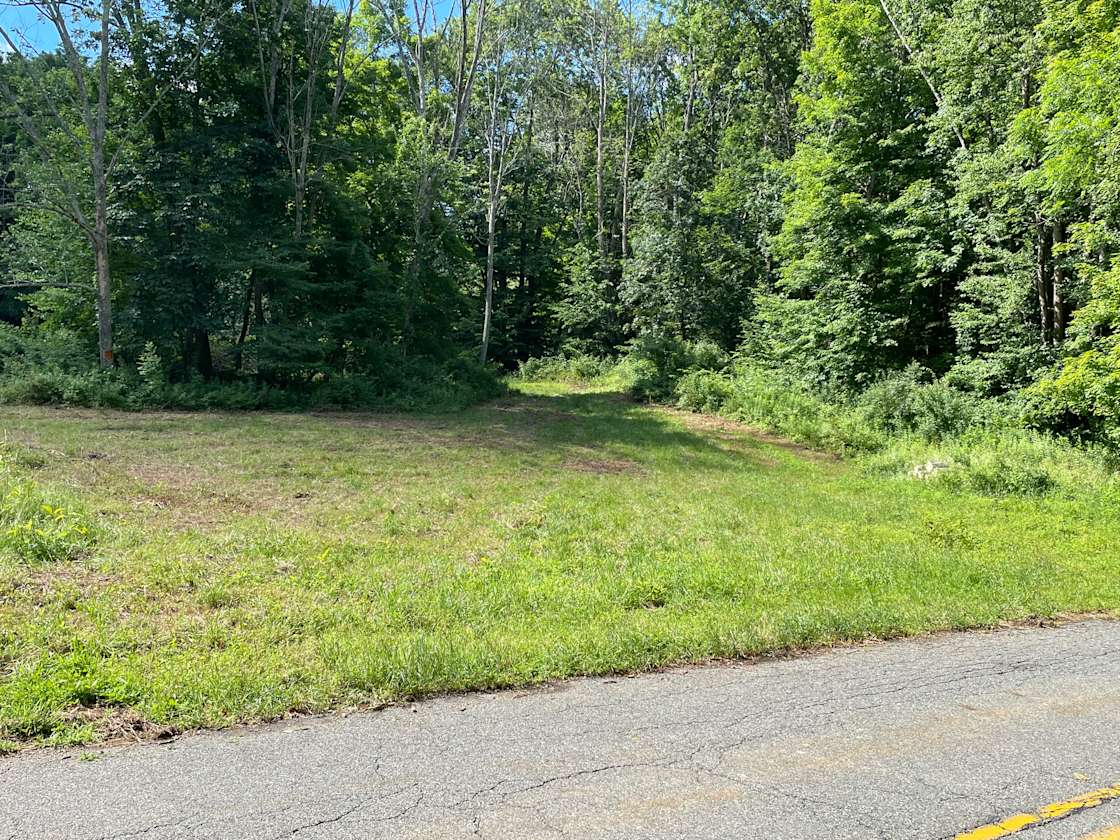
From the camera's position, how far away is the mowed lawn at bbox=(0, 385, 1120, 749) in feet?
13.9

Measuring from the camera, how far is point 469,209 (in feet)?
105

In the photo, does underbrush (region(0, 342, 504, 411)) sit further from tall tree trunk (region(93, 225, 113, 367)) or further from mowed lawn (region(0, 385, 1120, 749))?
mowed lawn (region(0, 385, 1120, 749))

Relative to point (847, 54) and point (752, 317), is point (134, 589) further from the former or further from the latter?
point (752, 317)

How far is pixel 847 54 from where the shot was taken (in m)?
22.1

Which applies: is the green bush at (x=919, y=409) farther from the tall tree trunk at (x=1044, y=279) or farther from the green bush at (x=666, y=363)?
the green bush at (x=666, y=363)

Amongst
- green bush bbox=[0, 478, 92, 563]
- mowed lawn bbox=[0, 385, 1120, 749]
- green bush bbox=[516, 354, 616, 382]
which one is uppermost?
green bush bbox=[516, 354, 616, 382]

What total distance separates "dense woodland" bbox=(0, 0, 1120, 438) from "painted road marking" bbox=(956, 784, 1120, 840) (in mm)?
13343

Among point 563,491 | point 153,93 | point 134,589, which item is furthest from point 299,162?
point 134,589

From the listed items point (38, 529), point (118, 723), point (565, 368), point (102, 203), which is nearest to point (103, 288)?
point (102, 203)

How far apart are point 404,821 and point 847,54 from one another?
25.4m

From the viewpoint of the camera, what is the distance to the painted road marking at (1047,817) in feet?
9.20

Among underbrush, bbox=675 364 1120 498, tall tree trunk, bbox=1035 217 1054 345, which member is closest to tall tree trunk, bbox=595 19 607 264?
underbrush, bbox=675 364 1120 498

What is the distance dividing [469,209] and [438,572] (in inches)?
1100

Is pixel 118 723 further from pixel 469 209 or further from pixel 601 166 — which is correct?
pixel 601 166
